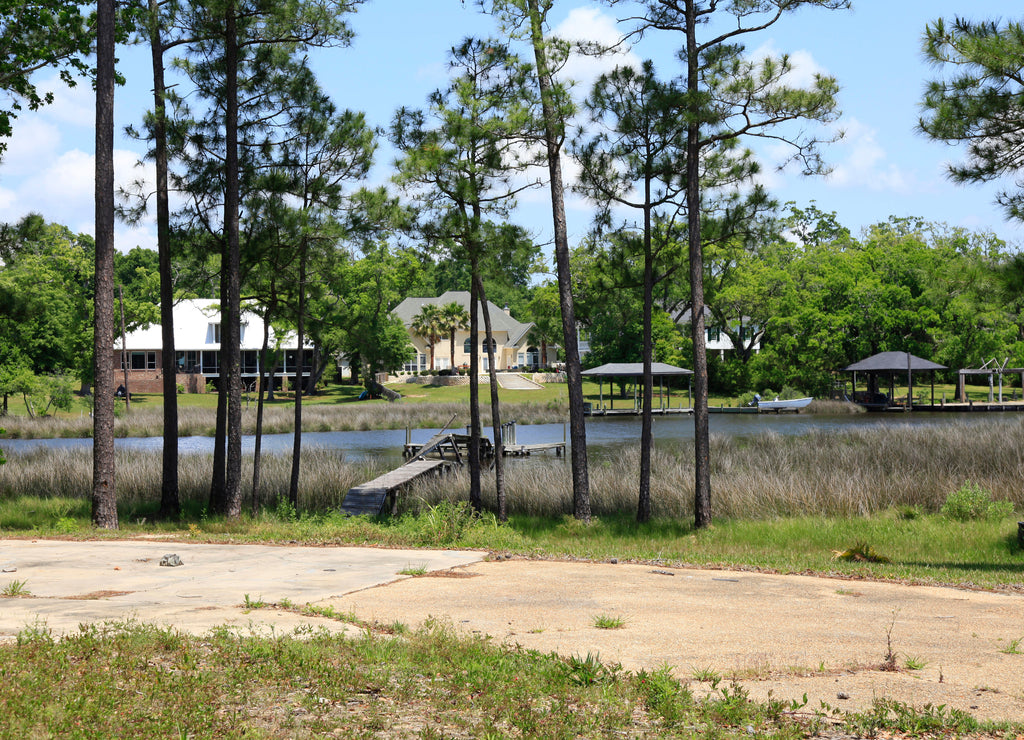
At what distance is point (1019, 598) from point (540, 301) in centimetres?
6252

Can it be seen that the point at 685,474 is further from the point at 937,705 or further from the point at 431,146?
the point at 937,705

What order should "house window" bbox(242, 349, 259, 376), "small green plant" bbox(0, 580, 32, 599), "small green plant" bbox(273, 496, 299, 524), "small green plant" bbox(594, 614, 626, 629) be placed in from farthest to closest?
"house window" bbox(242, 349, 259, 376) < "small green plant" bbox(273, 496, 299, 524) < "small green plant" bbox(0, 580, 32, 599) < "small green plant" bbox(594, 614, 626, 629)

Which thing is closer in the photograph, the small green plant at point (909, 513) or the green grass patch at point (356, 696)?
the green grass patch at point (356, 696)

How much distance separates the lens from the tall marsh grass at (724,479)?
16.9m

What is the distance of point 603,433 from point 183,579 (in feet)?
123

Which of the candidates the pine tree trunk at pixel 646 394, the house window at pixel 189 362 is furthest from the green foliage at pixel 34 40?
the house window at pixel 189 362

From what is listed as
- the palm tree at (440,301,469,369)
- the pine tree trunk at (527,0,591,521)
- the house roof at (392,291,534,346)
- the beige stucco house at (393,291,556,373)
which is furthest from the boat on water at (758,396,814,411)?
the pine tree trunk at (527,0,591,521)

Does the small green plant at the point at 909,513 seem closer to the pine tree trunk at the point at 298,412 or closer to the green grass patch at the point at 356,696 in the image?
the pine tree trunk at the point at 298,412

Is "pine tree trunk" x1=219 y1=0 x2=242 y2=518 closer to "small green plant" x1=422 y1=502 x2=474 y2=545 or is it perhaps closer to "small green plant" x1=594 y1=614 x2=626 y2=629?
"small green plant" x1=422 y1=502 x2=474 y2=545

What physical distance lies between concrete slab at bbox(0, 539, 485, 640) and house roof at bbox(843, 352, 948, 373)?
49.9m

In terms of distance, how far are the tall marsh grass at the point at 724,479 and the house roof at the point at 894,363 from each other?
3247 centimetres

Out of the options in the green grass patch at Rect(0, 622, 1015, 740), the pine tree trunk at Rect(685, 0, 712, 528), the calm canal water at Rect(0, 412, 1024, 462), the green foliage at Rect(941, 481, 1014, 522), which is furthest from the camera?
the calm canal water at Rect(0, 412, 1024, 462)

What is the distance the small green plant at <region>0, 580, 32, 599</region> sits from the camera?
325 inches

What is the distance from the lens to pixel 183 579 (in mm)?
9375
